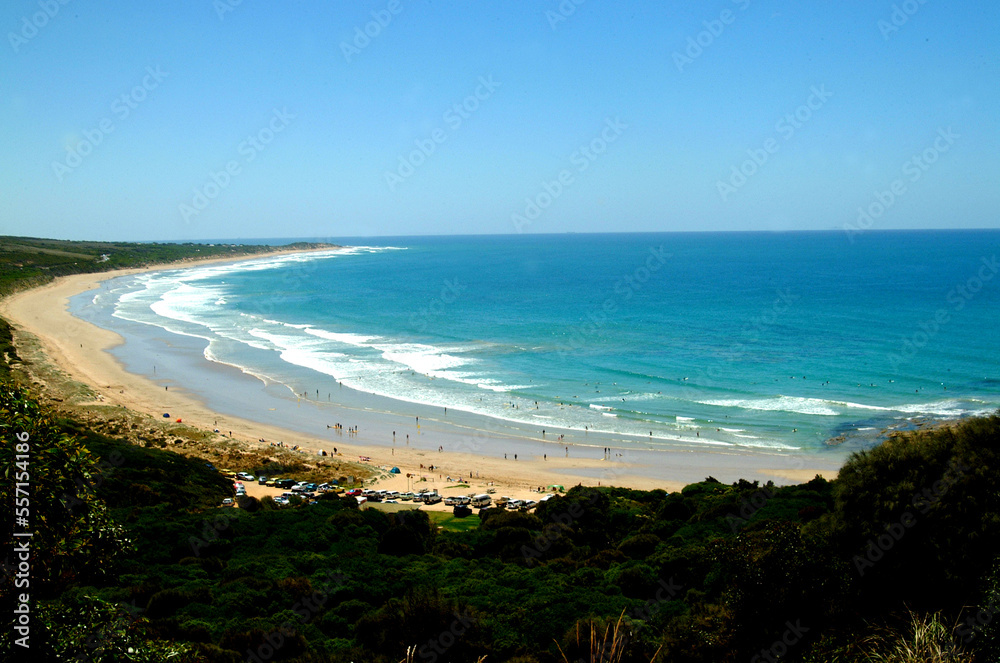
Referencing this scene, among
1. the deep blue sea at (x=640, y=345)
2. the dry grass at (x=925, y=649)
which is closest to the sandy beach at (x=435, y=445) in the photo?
the deep blue sea at (x=640, y=345)

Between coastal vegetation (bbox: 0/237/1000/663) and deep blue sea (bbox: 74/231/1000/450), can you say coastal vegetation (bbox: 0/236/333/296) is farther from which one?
coastal vegetation (bbox: 0/237/1000/663)

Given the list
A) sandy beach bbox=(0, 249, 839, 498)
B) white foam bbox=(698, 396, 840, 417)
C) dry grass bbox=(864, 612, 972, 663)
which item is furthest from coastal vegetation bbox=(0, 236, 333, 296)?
dry grass bbox=(864, 612, 972, 663)

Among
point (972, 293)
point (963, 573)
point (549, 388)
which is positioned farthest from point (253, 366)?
point (972, 293)

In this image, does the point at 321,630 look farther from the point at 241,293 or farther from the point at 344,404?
the point at 241,293

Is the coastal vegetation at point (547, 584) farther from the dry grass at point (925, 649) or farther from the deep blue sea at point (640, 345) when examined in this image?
the deep blue sea at point (640, 345)

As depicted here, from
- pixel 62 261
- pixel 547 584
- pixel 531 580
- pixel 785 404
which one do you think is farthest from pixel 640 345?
pixel 62 261

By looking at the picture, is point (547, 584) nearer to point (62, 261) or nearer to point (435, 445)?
point (435, 445)

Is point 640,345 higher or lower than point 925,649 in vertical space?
higher
